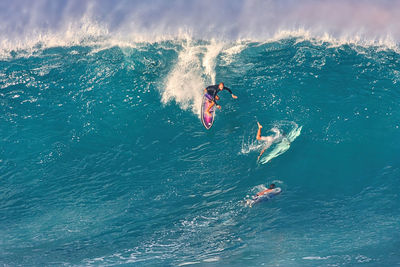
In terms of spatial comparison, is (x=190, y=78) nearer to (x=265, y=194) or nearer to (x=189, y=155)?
(x=189, y=155)

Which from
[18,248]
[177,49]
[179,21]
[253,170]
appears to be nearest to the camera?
[253,170]

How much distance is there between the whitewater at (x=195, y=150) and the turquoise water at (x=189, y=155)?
59 millimetres

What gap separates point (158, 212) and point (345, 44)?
12.0 m

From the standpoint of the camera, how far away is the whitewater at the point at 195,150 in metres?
13.3

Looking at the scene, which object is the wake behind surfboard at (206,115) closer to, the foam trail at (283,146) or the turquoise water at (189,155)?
the turquoise water at (189,155)

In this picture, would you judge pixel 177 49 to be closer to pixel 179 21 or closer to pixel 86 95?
pixel 179 21

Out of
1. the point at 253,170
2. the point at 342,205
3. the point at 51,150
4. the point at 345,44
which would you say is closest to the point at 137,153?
the point at 51,150

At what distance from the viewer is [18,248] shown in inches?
568

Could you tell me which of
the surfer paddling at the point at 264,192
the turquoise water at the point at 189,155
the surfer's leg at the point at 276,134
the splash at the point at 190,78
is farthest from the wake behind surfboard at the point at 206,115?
the surfer paddling at the point at 264,192

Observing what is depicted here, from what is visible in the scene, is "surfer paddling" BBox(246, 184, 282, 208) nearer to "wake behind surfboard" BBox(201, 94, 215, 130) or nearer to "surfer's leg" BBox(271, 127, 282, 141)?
"surfer's leg" BBox(271, 127, 282, 141)

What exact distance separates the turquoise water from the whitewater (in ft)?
0.19

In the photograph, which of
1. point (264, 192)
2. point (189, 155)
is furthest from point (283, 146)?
point (189, 155)

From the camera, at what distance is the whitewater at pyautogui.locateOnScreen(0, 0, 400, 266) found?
43.8 feet

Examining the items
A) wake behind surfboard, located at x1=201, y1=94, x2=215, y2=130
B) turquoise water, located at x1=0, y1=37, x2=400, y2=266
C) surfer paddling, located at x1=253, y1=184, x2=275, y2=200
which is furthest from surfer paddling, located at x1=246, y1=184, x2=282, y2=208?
wake behind surfboard, located at x1=201, y1=94, x2=215, y2=130
